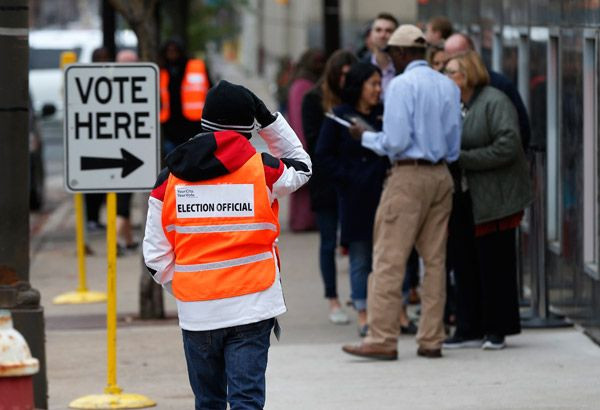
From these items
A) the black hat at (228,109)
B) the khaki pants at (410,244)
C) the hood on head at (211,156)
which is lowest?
the khaki pants at (410,244)

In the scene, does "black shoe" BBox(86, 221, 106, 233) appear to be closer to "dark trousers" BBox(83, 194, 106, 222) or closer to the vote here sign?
"dark trousers" BBox(83, 194, 106, 222)

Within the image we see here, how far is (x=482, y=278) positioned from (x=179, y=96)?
267 inches

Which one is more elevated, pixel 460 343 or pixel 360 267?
pixel 360 267

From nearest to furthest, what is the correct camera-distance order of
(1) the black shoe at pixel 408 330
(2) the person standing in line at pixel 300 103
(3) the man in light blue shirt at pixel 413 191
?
(3) the man in light blue shirt at pixel 413 191, (1) the black shoe at pixel 408 330, (2) the person standing in line at pixel 300 103

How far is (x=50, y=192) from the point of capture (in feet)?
82.7

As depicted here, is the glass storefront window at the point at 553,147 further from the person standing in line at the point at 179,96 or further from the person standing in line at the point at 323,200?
the person standing in line at the point at 179,96

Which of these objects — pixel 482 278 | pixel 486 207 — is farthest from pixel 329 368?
A: pixel 486 207

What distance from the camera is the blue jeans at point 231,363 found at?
19.6 ft

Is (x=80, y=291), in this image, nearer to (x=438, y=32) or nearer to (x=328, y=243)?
Result: (x=328, y=243)

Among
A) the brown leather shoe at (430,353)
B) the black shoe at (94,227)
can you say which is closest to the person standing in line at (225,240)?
the brown leather shoe at (430,353)

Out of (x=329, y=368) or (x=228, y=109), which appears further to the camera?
(x=329, y=368)

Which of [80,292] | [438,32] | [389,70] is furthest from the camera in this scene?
[80,292]

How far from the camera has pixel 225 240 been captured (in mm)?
6008

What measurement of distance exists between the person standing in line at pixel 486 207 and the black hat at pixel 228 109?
3460 millimetres
